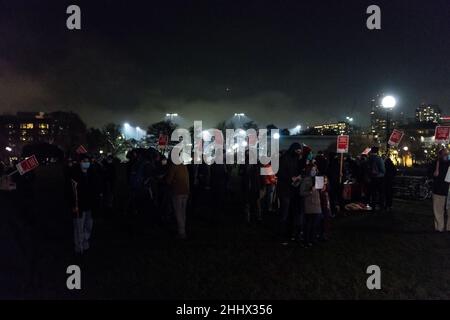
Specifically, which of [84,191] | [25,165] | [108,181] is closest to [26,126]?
[108,181]

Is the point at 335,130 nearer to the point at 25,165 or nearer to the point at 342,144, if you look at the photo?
the point at 342,144

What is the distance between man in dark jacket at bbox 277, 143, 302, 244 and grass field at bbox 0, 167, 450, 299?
0.57 meters

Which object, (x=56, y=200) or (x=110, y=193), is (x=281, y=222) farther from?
(x=56, y=200)

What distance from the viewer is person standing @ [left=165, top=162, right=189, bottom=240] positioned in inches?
370

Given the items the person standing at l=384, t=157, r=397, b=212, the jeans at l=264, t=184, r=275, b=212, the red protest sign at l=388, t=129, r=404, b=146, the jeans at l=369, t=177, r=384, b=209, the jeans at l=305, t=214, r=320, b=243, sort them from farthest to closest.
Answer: the red protest sign at l=388, t=129, r=404, b=146
the person standing at l=384, t=157, r=397, b=212
the jeans at l=369, t=177, r=384, b=209
the jeans at l=264, t=184, r=275, b=212
the jeans at l=305, t=214, r=320, b=243

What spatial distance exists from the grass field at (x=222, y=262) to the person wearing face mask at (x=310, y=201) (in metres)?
0.46

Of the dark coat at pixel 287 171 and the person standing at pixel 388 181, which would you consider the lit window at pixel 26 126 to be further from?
the dark coat at pixel 287 171

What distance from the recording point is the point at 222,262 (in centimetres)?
740

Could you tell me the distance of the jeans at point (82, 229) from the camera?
7887 millimetres

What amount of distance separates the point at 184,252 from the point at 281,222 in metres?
3.97

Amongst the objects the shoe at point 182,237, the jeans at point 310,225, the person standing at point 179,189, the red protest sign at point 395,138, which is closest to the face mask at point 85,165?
the person standing at point 179,189

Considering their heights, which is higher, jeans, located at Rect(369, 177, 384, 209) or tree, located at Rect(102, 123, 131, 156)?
tree, located at Rect(102, 123, 131, 156)

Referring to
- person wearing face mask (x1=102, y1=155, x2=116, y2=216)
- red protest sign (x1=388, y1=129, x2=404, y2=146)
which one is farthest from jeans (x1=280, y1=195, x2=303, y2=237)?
red protest sign (x1=388, y1=129, x2=404, y2=146)

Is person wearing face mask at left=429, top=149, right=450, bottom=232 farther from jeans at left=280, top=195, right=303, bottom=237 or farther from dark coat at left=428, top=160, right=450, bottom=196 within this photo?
jeans at left=280, top=195, right=303, bottom=237
